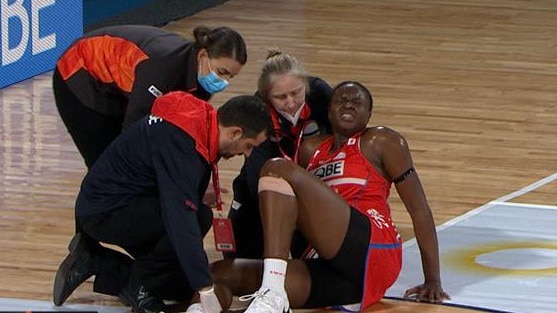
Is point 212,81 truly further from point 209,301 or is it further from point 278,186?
point 209,301

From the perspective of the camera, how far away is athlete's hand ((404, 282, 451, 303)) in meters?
4.71

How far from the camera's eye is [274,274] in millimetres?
4434

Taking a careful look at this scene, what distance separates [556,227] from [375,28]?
4726mm

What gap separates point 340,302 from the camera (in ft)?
15.2

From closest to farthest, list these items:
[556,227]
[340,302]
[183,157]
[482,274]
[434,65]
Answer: [183,157] → [340,302] → [482,274] → [556,227] → [434,65]

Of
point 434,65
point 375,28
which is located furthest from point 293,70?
point 375,28

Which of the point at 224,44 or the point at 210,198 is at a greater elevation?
the point at 224,44

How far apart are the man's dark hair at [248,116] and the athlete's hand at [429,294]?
2.66 feet

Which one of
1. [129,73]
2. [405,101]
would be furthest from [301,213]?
[405,101]

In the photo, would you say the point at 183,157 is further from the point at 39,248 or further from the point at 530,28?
the point at 530,28

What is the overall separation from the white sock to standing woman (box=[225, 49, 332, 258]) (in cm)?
44

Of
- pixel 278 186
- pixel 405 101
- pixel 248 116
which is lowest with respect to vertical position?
pixel 278 186

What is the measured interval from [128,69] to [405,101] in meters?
3.16

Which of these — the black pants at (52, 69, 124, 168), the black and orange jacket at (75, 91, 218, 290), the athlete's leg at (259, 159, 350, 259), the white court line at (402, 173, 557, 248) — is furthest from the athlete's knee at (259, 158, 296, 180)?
the white court line at (402, 173, 557, 248)
